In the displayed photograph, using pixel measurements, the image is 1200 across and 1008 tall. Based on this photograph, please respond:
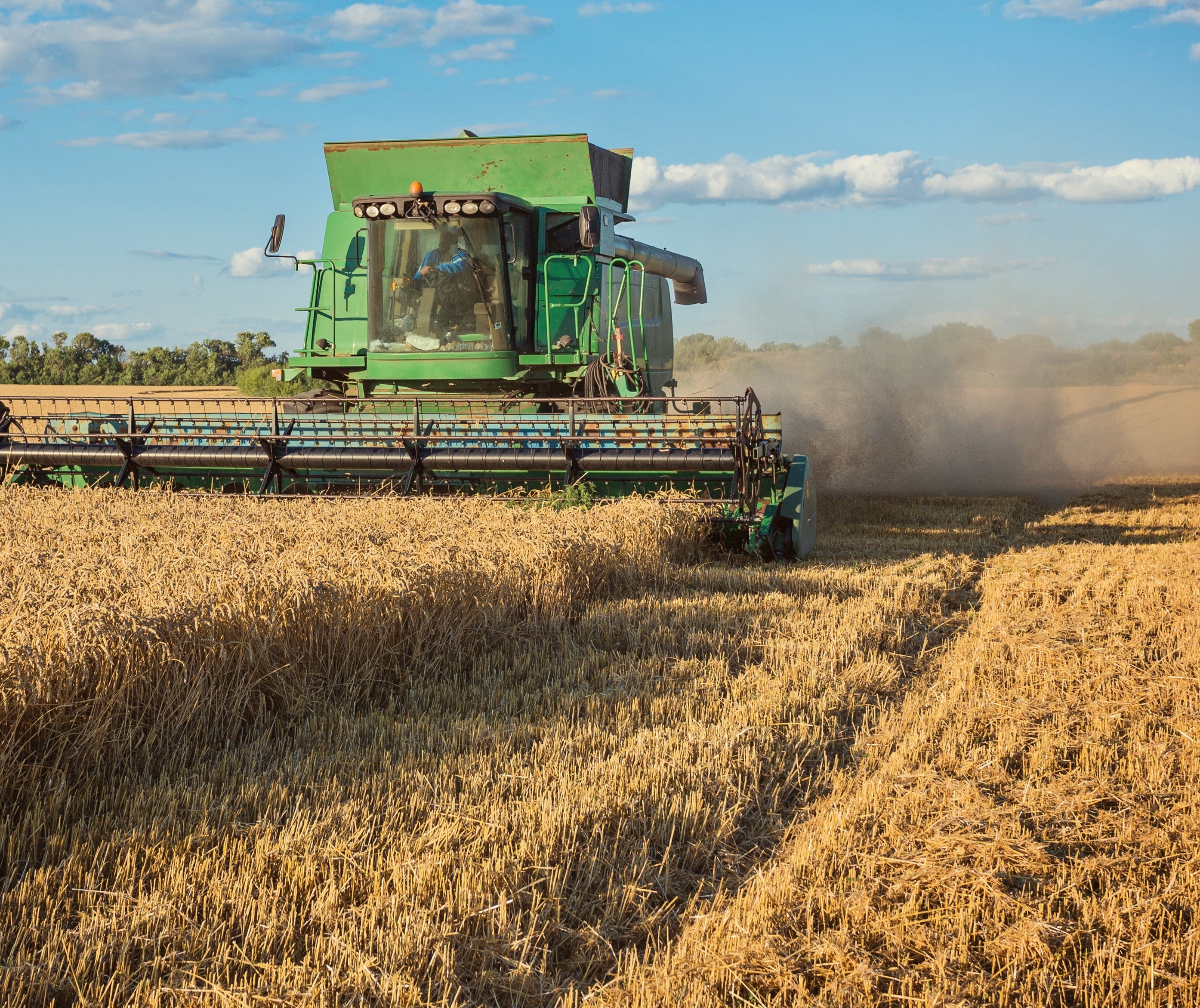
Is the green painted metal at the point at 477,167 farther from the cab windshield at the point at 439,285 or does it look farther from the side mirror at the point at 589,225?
the side mirror at the point at 589,225

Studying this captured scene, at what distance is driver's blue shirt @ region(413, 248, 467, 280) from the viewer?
8117 mm

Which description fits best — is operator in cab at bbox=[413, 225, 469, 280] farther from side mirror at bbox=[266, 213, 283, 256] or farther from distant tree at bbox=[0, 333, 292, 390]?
distant tree at bbox=[0, 333, 292, 390]

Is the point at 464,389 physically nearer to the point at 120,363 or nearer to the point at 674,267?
the point at 674,267

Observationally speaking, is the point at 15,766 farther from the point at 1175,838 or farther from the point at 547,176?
the point at 547,176

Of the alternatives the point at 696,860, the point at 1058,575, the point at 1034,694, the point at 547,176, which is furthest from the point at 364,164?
the point at 696,860

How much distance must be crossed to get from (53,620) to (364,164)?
6.36m

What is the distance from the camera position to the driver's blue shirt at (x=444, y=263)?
812 centimetres

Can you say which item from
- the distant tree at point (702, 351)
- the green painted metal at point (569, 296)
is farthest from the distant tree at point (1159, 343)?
the green painted metal at point (569, 296)

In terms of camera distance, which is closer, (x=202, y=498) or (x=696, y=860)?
(x=696, y=860)

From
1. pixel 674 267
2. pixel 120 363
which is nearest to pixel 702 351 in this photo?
pixel 674 267

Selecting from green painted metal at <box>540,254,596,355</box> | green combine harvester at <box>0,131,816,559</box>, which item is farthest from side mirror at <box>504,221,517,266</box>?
green painted metal at <box>540,254,596,355</box>

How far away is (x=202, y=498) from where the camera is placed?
7.17 meters

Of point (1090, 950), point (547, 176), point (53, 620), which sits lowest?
point (1090, 950)

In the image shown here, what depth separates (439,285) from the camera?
818 cm
